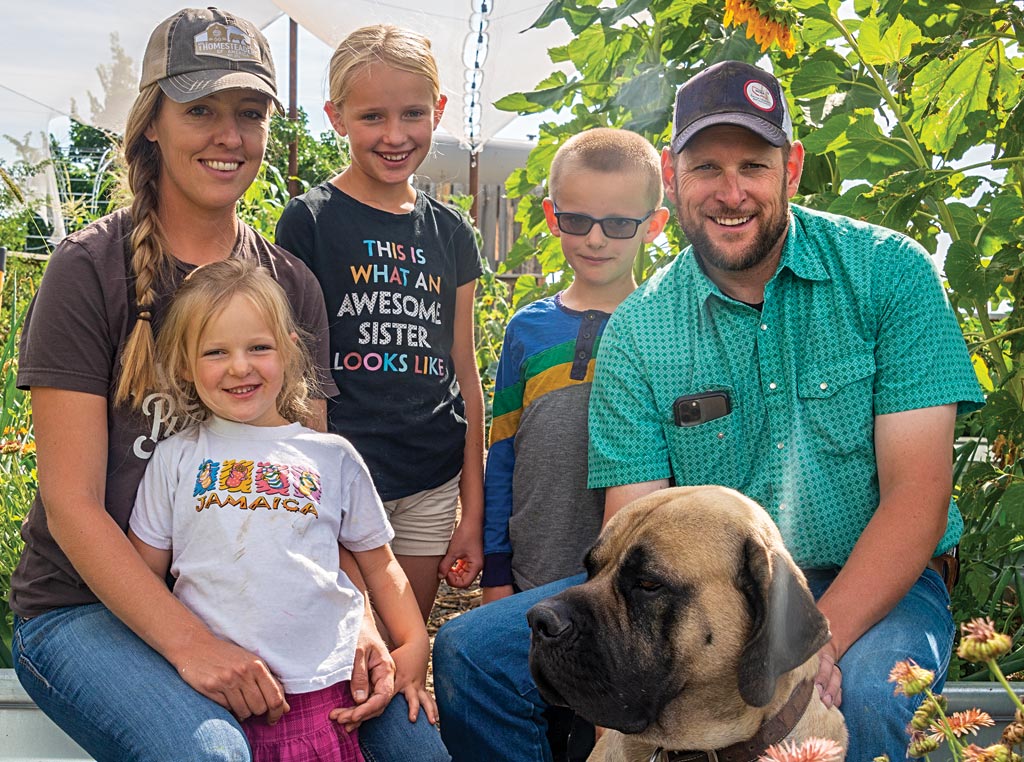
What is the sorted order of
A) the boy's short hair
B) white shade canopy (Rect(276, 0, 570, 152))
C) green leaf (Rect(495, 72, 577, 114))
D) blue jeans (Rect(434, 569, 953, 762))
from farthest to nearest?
white shade canopy (Rect(276, 0, 570, 152)) → green leaf (Rect(495, 72, 577, 114)) → the boy's short hair → blue jeans (Rect(434, 569, 953, 762))

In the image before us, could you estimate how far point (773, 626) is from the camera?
2.11 metres

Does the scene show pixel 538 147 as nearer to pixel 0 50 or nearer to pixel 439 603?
pixel 439 603

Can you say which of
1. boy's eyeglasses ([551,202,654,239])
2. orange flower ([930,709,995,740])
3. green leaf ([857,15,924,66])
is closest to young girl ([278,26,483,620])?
boy's eyeglasses ([551,202,654,239])

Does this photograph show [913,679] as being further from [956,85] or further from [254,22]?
[254,22]

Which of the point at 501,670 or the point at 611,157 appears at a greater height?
the point at 611,157

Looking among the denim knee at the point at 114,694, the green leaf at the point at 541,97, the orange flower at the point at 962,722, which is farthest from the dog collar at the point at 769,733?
the green leaf at the point at 541,97

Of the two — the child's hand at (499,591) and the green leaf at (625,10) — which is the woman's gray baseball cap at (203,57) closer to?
the green leaf at (625,10)

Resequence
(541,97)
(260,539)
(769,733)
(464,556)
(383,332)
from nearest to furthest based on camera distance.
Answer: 1. (769,733)
2. (260,539)
3. (383,332)
4. (464,556)
5. (541,97)

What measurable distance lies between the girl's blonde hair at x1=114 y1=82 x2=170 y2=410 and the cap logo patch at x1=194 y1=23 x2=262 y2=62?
0.57 ft

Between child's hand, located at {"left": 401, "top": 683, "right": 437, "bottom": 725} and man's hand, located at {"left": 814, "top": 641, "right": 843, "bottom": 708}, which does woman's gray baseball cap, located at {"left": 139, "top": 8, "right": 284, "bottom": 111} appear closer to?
child's hand, located at {"left": 401, "top": 683, "right": 437, "bottom": 725}

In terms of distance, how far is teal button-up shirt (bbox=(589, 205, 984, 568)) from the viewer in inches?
109

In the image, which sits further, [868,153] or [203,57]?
[868,153]

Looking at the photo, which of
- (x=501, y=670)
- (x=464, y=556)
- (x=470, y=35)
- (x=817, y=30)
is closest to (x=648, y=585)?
(x=501, y=670)

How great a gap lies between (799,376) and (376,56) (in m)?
1.68
